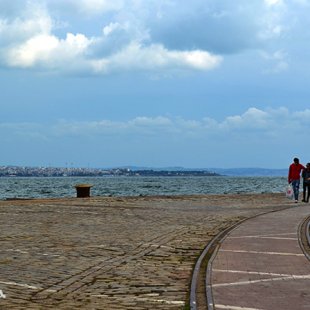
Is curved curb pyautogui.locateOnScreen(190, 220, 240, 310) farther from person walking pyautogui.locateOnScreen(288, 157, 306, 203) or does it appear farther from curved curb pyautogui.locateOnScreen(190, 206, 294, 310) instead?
person walking pyautogui.locateOnScreen(288, 157, 306, 203)

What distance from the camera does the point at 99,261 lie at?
9.75 meters

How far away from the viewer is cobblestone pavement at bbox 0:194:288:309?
7.06 metres

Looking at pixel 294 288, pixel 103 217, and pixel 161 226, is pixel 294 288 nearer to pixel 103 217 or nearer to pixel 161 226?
pixel 161 226

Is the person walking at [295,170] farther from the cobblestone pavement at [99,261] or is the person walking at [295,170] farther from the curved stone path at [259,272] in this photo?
the curved stone path at [259,272]

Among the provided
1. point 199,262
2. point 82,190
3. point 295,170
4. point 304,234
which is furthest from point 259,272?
point 82,190

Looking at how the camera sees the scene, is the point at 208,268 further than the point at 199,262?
No

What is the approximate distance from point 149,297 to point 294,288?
1781mm

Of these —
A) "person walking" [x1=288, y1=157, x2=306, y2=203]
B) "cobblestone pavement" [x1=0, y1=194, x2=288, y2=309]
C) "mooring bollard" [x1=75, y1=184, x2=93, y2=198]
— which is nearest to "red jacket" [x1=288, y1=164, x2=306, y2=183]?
"person walking" [x1=288, y1=157, x2=306, y2=203]

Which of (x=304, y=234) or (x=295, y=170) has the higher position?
(x=295, y=170)

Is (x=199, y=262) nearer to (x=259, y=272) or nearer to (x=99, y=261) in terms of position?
(x=259, y=272)

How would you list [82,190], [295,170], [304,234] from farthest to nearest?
[82,190] → [295,170] → [304,234]

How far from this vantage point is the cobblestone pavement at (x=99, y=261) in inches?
278

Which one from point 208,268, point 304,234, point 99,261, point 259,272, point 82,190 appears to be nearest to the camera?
point 259,272

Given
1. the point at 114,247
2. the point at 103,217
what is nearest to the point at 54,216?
the point at 103,217
